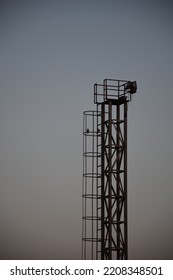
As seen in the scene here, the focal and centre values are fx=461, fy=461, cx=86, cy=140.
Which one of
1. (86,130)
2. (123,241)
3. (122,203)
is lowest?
(123,241)

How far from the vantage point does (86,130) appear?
20969mm

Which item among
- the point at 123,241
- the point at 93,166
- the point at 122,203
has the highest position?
the point at 93,166

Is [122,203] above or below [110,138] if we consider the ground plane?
below

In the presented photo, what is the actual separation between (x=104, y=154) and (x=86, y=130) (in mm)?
2267

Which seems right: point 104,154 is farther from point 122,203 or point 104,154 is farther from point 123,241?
point 123,241

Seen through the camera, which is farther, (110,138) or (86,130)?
(86,130)
